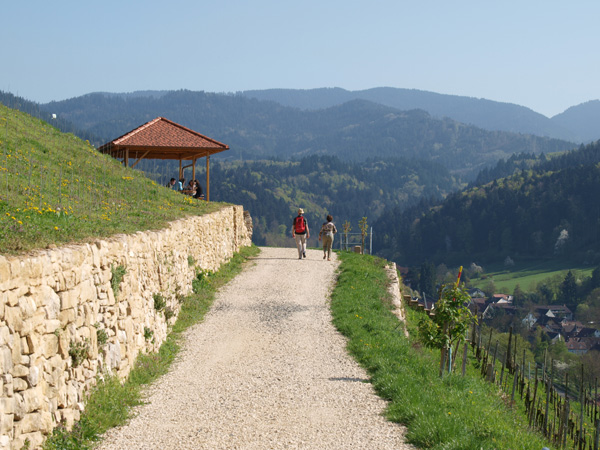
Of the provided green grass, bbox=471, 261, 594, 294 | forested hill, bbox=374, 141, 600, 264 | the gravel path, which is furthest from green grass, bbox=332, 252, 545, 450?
forested hill, bbox=374, 141, 600, 264

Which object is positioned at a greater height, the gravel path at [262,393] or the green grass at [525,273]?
the gravel path at [262,393]

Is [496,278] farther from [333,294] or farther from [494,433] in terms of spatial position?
[494,433]

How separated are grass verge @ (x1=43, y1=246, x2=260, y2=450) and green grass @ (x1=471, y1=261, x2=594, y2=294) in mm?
115115

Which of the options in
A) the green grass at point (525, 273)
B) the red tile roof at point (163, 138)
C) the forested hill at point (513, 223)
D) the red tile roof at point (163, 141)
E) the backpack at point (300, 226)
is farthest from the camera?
the forested hill at point (513, 223)

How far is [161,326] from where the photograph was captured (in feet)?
41.8

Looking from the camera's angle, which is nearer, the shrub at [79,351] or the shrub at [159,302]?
the shrub at [79,351]

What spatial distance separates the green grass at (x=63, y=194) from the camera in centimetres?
946

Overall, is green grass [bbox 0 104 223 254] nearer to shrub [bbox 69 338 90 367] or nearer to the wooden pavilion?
shrub [bbox 69 338 90 367]

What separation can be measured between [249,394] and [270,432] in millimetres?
1590

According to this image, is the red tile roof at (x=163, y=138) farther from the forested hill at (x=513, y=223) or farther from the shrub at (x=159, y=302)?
the forested hill at (x=513, y=223)

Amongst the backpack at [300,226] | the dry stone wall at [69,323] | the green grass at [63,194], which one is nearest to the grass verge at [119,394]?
the dry stone wall at [69,323]

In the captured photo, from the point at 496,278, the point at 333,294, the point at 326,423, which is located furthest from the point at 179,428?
the point at 496,278

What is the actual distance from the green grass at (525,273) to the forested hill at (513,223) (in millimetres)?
4755

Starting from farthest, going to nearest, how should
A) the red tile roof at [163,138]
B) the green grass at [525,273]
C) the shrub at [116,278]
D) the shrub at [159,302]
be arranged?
1. the green grass at [525,273]
2. the red tile roof at [163,138]
3. the shrub at [159,302]
4. the shrub at [116,278]
